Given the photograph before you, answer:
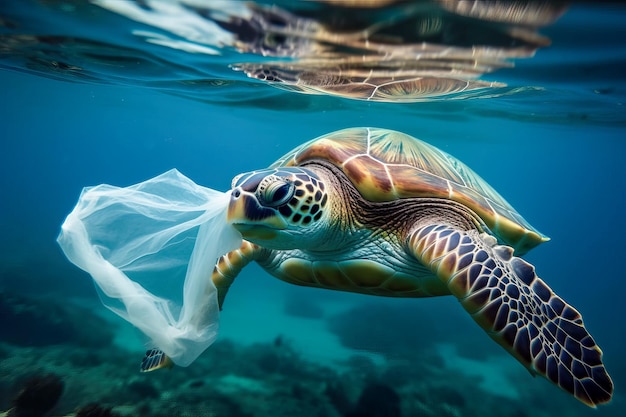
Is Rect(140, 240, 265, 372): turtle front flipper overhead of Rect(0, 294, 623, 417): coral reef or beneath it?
overhead

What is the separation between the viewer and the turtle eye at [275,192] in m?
2.20

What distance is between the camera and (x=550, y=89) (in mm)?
7312

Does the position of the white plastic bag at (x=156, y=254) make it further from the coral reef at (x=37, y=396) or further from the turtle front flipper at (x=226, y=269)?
the coral reef at (x=37, y=396)

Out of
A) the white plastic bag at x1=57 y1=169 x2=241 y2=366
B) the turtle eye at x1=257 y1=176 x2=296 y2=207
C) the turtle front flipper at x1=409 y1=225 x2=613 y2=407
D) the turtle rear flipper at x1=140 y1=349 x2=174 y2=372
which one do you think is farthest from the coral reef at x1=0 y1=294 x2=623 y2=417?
the turtle eye at x1=257 y1=176 x2=296 y2=207

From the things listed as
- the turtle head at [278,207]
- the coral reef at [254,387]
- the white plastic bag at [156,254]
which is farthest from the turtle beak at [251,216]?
the coral reef at [254,387]

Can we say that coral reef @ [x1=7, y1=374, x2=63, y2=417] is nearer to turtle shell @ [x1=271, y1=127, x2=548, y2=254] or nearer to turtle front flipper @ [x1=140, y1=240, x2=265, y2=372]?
turtle front flipper @ [x1=140, y1=240, x2=265, y2=372]

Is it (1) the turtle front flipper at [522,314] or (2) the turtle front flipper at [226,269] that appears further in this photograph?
(2) the turtle front flipper at [226,269]

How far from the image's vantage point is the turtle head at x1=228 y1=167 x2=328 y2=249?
2.21 m

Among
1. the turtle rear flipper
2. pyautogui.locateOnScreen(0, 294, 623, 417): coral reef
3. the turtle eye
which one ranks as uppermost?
the turtle eye

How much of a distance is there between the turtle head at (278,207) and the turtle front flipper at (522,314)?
2.79 ft

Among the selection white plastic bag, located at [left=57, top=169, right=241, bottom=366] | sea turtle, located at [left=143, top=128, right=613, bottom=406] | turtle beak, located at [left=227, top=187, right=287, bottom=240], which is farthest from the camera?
white plastic bag, located at [left=57, top=169, right=241, bottom=366]

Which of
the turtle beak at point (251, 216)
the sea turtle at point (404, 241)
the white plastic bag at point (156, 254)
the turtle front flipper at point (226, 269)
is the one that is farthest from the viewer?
the turtle front flipper at point (226, 269)

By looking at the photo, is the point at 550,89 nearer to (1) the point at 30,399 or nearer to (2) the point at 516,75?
(2) the point at 516,75

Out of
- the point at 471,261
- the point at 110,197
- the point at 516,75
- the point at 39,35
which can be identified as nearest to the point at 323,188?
the point at 471,261
